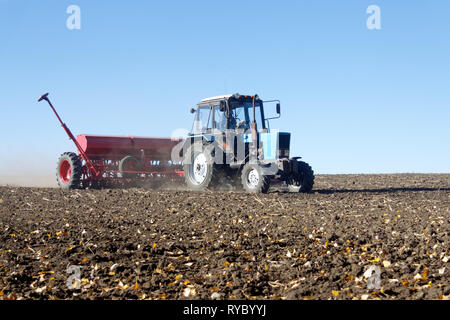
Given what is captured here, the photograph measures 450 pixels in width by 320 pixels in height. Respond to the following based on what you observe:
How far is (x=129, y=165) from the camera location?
1689cm

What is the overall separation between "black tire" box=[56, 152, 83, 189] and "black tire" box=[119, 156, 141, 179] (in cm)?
134

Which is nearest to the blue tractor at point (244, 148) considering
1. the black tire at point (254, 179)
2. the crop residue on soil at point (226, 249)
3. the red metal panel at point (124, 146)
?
the black tire at point (254, 179)

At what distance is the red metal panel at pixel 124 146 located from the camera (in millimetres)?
16688

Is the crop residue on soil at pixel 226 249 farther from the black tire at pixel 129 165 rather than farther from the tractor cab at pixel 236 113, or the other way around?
the black tire at pixel 129 165

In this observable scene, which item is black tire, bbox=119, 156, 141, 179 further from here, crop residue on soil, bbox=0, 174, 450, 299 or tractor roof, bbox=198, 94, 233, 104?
crop residue on soil, bbox=0, 174, 450, 299

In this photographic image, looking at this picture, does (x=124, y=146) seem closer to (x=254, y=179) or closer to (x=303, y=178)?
(x=254, y=179)

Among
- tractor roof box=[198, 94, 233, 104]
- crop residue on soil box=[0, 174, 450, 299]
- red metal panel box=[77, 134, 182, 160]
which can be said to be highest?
tractor roof box=[198, 94, 233, 104]

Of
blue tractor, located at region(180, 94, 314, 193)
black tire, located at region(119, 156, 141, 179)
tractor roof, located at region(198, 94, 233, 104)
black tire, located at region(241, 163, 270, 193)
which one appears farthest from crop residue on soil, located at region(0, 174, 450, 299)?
black tire, located at region(119, 156, 141, 179)

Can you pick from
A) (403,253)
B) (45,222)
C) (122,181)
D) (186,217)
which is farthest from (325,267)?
(122,181)

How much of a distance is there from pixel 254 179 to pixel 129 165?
16.7 feet

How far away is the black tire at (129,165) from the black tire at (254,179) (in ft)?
15.1

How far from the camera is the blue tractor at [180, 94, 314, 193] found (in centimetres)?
1361

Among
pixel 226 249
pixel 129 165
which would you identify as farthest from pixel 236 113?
pixel 226 249
